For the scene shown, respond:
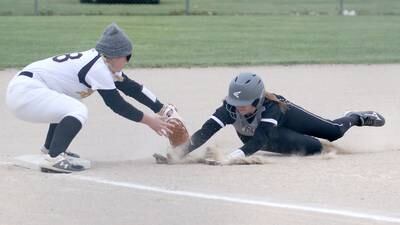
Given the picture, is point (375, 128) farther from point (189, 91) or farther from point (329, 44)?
point (329, 44)

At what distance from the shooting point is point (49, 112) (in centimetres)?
745

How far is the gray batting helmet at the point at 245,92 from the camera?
7637 mm

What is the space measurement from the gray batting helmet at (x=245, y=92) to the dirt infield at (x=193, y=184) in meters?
0.54

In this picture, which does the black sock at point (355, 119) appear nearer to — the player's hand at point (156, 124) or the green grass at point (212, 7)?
the player's hand at point (156, 124)

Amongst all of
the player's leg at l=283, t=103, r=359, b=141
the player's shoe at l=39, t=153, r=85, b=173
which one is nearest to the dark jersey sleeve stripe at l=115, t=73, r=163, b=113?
the player's shoe at l=39, t=153, r=85, b=173

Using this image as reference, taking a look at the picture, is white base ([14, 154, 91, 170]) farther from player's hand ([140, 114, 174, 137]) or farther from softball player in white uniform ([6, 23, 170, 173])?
player's hand ([140, 114, 174, 137])

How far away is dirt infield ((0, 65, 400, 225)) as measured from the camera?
589 cm

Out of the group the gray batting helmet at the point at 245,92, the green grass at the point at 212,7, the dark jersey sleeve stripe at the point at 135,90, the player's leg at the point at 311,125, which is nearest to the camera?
the gray batting helmet at the point at 245,92

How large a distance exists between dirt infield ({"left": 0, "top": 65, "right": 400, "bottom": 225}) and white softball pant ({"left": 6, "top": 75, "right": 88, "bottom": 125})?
456 millimetres

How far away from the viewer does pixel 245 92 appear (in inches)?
301

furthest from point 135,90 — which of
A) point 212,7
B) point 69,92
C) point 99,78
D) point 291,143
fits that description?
point 212,7

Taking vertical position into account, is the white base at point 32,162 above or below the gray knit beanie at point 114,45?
below

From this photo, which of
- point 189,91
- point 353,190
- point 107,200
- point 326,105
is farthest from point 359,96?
point 107,200

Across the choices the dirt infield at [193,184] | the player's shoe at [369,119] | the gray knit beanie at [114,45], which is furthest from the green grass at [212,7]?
the gray knit beanie at [114,45]
